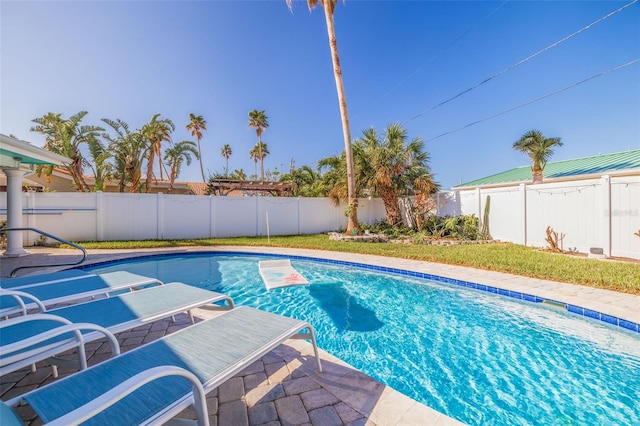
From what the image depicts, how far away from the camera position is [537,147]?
12828 mm

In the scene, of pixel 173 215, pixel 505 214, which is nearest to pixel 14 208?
pixel 173 215

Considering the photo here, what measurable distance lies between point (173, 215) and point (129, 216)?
1721 mm

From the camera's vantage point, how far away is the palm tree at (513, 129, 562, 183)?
499 inches

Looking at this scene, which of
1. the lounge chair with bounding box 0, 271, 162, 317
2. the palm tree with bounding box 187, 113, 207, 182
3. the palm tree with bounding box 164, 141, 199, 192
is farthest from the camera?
the palm tree with bounding box 187, 113, 207, 182

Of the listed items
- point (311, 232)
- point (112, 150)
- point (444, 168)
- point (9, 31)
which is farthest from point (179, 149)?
point (444, 168)

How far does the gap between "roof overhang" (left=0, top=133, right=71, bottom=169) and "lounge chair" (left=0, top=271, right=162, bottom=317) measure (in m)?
3.66

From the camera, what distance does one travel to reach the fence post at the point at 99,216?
11258 millimetres

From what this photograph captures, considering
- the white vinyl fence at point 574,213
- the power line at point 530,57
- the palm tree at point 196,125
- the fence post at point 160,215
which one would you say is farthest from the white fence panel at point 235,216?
the palm tree at point 196,125

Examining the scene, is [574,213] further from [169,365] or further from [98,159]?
[98,159]

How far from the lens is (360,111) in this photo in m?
17.0

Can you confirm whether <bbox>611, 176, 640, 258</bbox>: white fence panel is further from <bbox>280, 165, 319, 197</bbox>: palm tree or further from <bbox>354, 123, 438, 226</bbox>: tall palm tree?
<bbox>280, 165, 319, 197</bbox>: palm tree

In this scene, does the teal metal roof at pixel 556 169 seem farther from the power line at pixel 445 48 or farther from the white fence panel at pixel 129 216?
the white fence panel at pixel 129 216

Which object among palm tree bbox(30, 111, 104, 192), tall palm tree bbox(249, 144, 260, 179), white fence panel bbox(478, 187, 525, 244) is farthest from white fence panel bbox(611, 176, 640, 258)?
tall palm tree bbox(249, 144, 260, 179)

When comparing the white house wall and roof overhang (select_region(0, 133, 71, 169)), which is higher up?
roof overhang (select_region(0, 133, 71, 169))
